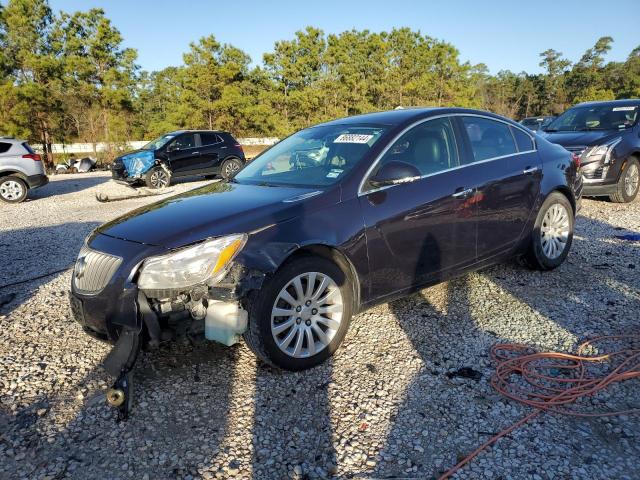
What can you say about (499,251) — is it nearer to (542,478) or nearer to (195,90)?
(542,478)

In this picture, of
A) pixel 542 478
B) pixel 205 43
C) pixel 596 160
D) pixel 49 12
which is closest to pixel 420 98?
pixel 205 43

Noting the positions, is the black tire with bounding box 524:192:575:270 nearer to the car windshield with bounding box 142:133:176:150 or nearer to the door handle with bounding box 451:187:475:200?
the door handle with bounding box 451:187:475:200

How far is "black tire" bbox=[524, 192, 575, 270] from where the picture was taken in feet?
16.1

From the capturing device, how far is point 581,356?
11.4ft

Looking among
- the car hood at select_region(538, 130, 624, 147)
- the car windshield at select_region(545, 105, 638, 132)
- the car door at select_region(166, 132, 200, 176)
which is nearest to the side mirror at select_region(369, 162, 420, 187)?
the car hood at select_region(538, 130, 624, 147)

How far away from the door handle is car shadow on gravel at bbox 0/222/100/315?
13.4 ft

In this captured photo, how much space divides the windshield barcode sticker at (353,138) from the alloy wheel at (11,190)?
11.4 meters

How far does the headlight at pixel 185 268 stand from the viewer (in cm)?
298

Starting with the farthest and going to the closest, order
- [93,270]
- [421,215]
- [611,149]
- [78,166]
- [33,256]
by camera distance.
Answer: [78,166]
[611,149]
[33,256]
[421,215]
[93,270]

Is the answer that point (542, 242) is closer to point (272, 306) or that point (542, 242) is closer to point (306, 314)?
point (306, 314)

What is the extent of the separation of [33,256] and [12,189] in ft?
22.5

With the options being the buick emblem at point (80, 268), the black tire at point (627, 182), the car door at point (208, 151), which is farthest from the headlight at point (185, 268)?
the car door at point (208, 151)

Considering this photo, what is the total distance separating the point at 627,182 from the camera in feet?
29.3

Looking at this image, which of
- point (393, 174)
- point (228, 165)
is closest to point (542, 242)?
point (393, 174)
